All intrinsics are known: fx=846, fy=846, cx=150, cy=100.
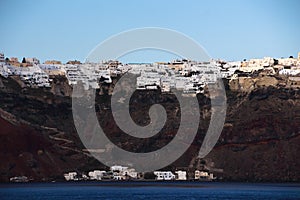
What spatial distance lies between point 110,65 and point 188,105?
111 feet

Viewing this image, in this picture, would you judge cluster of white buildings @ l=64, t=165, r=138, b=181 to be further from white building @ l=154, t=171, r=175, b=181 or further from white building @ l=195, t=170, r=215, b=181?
white building @ l=195, t=170, r=215, b=181

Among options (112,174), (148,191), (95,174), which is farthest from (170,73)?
(148,191)

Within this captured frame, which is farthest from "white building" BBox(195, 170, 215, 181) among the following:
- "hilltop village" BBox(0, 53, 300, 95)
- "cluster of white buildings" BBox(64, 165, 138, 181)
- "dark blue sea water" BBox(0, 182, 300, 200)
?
"hilltop village" BBox(0, 53, 300, 95)

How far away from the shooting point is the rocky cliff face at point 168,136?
365 feet

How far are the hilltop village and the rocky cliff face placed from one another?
7125 mm

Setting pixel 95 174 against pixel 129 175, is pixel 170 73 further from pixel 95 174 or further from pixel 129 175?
pixel 95 174

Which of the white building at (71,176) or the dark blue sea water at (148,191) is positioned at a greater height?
the white building at (71,176)

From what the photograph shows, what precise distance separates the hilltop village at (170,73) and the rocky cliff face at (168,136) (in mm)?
7125

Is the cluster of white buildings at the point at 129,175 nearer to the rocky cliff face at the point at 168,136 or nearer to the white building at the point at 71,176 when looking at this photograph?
the white building at the point at 71,176

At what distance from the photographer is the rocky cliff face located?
365 ft

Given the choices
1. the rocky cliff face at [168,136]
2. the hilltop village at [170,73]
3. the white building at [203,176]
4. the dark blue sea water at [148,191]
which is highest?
the hilltop village at [170,73]

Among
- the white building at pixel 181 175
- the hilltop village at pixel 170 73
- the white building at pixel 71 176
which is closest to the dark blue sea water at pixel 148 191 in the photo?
the white building at pixel 71 176

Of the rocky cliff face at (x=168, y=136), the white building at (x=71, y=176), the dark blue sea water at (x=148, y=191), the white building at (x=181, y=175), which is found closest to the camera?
the dark blue sea water at (x=148, y=191)

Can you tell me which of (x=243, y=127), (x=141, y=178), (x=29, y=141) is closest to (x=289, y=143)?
(x=243, y=127)
